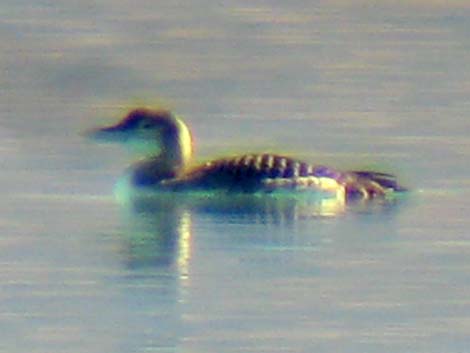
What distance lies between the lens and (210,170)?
13.2m

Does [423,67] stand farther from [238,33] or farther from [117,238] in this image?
[117,238]

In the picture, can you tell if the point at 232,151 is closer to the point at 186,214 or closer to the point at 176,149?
the point at 176,149

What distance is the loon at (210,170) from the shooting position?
42.4 feet

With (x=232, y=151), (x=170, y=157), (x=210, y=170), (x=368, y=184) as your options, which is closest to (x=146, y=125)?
(x=170, y=157)

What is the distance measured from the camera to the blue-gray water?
9758 millimetres

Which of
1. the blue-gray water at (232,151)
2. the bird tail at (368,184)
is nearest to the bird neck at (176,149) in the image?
the blue-gray water at (232,151)

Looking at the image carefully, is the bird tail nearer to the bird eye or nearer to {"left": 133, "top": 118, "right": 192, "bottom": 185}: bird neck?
{"left": 133, "top": 118, "right": 192, "bottom": 185}: bird neck

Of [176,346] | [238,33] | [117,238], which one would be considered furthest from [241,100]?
[176,346]

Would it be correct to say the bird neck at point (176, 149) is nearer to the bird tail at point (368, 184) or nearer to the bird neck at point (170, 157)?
the bird neck at point (170, 157)

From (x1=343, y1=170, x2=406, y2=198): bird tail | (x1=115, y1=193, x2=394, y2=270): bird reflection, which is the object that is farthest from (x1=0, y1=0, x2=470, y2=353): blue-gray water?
(x1=343, y1=170, x2=406, y2=198): bird tail

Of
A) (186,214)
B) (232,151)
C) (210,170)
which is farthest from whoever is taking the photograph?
(232,151)

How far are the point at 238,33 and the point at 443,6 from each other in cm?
148

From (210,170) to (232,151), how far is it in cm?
50

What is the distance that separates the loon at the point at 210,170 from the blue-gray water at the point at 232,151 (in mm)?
167
